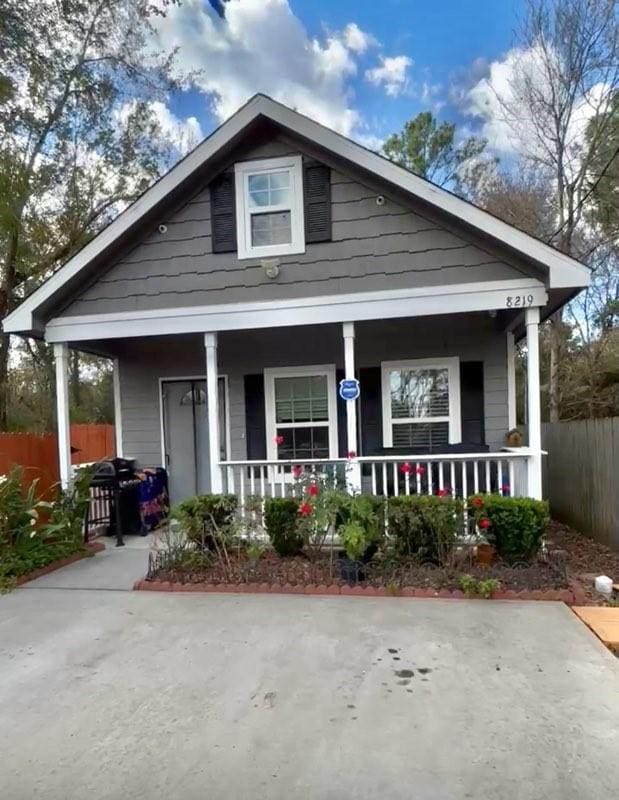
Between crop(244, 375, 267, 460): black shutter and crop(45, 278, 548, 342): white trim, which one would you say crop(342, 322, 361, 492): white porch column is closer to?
crop(45, 278, 548, 342): white trim

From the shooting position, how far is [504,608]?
4117 mm

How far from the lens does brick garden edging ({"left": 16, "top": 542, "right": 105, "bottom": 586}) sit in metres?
5.21

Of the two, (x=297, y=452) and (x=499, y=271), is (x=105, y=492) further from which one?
(x=499, y=271)

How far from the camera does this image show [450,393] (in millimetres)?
6926

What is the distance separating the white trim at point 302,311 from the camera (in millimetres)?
5430

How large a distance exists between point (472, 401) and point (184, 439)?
4114mm

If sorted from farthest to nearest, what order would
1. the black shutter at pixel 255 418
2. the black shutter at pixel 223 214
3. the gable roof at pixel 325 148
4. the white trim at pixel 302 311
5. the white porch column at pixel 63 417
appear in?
the black shutter at pixel 255 418 < the white porch column at pixel 63 417 < the black shutter at pixel 223 214 < the white trim at pixel 302 311 < the gable roof at pixel 325 148

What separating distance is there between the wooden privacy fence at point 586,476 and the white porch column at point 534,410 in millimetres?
1051

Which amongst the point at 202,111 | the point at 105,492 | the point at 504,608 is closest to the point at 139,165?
the point at 202,111

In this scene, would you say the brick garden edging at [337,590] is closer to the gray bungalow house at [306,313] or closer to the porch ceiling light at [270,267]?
the gray bungalow house at [306,313]

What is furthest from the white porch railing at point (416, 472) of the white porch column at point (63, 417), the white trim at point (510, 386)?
the white porch column at point (63, 417)

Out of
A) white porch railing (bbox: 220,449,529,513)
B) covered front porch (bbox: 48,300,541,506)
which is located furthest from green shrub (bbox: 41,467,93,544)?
white porch railing (bbox: 220,449,529,513)

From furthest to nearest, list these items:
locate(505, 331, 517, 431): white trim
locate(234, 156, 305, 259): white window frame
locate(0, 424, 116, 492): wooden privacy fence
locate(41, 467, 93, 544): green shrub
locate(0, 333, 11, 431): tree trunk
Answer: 1. locate(0, 333, 11, 431): tree trunk
2. locate(505, 331, 517, 431): white trim
3. locate(0, 424, 116, 492): wooden privacy fence
4. locate(234, 156, 305, 259): white window frame
5. locate(41, 467, 93, 544): green shrub

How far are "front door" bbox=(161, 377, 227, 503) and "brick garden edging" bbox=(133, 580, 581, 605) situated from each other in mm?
2901
